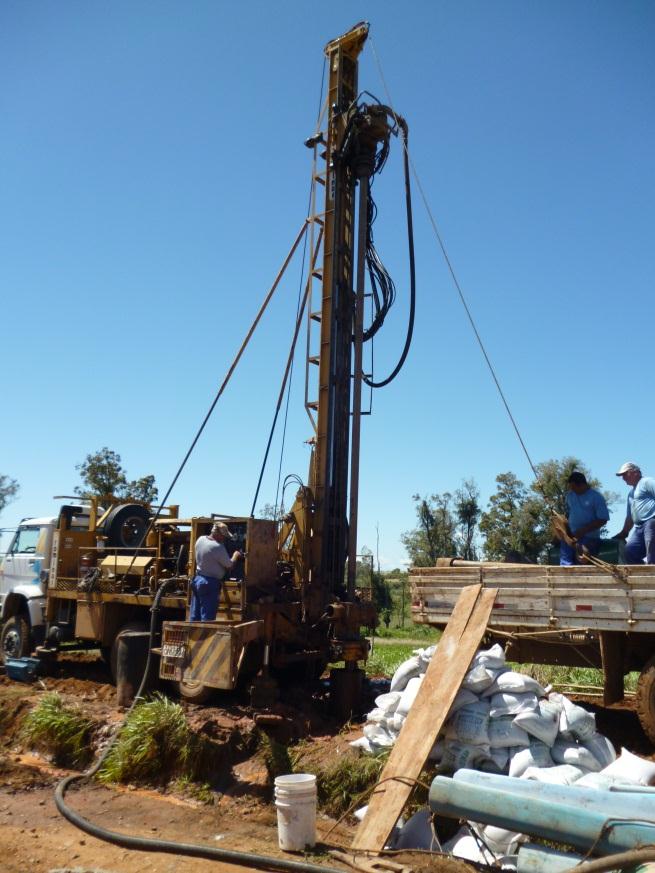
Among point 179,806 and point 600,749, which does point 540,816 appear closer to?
point 600,749

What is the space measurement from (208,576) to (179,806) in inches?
111

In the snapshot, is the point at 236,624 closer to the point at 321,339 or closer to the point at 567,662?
the point at 567,662

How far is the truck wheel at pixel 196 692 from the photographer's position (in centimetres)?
829

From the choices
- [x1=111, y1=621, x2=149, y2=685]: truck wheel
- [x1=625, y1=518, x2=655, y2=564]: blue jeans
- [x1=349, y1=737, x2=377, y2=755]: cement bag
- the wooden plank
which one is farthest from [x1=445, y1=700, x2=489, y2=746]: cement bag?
[x1=111, y1=621, x2=149, y2=685]: truck wheel

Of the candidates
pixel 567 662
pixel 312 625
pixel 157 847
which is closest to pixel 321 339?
pixel 312 625

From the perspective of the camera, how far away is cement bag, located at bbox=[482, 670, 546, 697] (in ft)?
20.1

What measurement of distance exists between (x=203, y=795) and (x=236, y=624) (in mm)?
1782

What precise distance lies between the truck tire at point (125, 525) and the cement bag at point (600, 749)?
834cm

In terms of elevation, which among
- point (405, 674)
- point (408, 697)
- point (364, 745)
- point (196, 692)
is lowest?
point (364, 745)

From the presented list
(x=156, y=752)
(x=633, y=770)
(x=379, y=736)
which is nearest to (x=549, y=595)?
(x=633, y=770)

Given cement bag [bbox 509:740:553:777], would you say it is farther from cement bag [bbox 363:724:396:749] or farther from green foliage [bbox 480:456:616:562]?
green foliage [bbox 480:456:616:562]

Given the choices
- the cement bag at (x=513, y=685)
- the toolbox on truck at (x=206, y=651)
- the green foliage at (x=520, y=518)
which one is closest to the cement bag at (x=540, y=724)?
the cement bag at (x=513, y=685)

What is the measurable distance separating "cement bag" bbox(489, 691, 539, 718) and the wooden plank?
0.35m

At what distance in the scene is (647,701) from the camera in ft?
20.6
